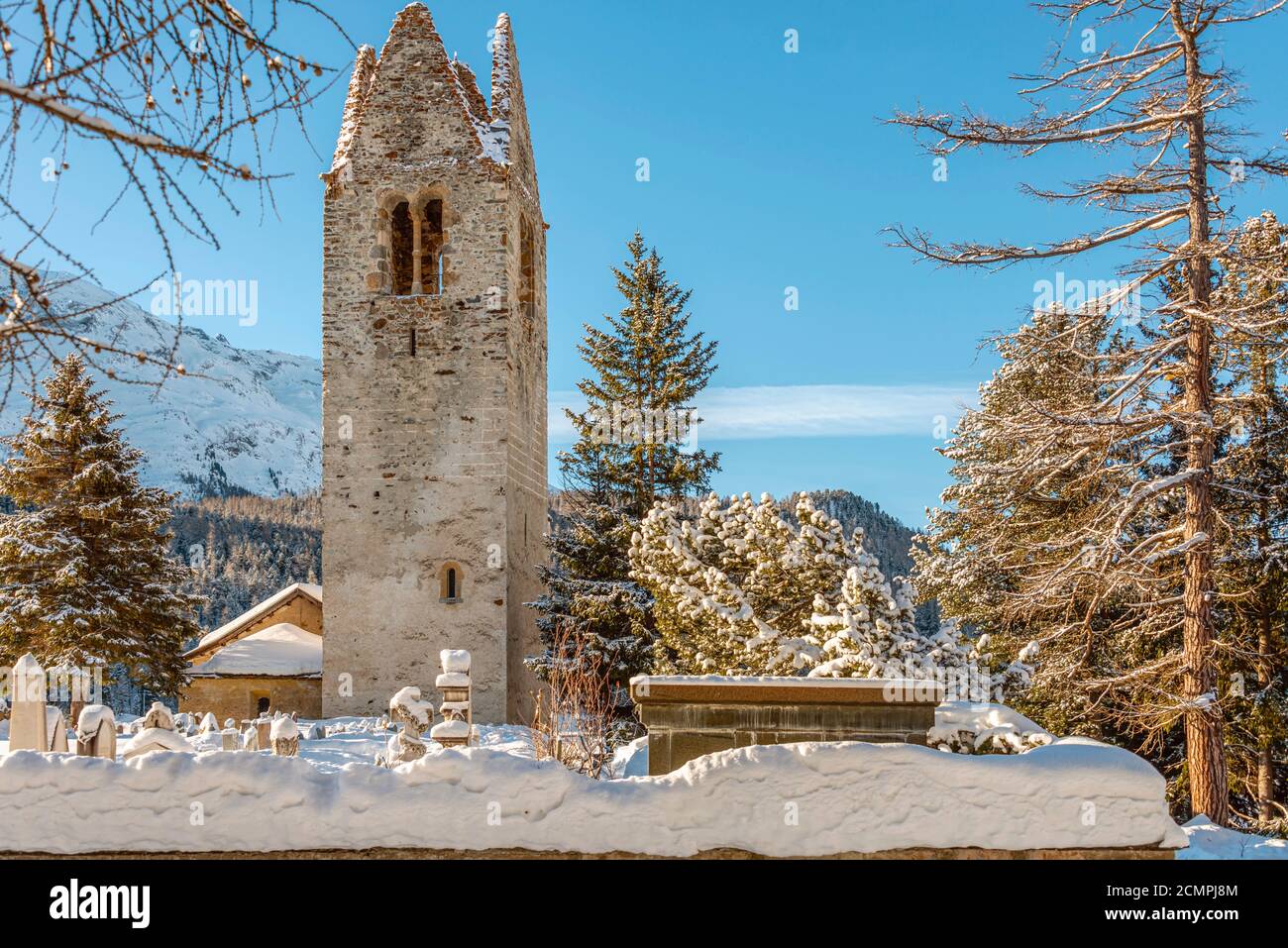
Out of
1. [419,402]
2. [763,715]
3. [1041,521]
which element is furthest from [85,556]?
[763,715]

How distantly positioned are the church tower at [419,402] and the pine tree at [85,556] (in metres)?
5.65

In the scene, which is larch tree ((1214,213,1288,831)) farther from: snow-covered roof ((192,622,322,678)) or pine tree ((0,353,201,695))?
pine tree ((0,353,201,695))

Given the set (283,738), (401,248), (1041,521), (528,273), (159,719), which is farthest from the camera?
→ (528,273)

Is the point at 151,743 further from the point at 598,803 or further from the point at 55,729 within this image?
the point at 598,803

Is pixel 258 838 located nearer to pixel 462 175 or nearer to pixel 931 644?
pixel 931 644

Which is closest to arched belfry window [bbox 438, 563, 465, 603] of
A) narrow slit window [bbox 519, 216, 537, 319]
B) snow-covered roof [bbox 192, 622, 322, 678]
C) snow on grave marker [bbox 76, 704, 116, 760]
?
snow-covered roof [bbox 192, 622, 322, 678]

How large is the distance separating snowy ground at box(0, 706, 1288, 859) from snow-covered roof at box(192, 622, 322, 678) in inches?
624

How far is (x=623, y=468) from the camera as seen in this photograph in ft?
78.6

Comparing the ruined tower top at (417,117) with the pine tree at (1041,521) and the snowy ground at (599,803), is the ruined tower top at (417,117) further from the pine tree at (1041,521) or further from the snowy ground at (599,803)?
the snowy ground at (599,803)

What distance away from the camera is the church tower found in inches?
792

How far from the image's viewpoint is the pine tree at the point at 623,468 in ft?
67.9

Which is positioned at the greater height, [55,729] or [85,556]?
[85,556]

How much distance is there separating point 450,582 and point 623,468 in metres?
5.47

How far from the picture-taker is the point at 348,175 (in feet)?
68.2
